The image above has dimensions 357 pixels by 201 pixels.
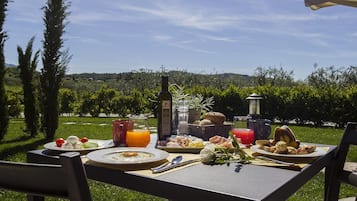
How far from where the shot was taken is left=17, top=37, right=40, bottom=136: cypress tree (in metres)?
6.74

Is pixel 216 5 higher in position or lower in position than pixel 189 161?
higher

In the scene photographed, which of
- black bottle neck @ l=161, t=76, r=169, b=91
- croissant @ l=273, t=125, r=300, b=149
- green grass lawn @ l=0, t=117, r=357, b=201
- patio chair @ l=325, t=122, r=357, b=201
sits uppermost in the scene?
black bottle neck @ l=161, t=76, r=169, b=91

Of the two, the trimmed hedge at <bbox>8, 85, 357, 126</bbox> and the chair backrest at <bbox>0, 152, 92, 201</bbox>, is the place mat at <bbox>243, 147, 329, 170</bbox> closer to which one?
the chair backrest at <bbox>0, 152, 92, 201</bbox>

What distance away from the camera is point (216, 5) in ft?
36.7

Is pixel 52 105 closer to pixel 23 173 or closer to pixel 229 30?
pixel 23 173

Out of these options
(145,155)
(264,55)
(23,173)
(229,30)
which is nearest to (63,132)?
(145,155)

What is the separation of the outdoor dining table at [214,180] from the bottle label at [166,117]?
1.92 feet

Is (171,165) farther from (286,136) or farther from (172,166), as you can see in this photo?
(286,136)

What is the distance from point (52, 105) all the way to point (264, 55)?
1584cm

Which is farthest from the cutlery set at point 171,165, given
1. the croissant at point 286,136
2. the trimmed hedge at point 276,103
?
the trimmed hedge at point 276,103

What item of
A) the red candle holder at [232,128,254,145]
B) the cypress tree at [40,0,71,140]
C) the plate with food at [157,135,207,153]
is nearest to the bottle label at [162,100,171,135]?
the plate with food at [157,135,207,153]

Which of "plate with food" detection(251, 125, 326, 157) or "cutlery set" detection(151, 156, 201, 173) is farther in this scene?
"plate with food" detection(251, 125, 326, 157)

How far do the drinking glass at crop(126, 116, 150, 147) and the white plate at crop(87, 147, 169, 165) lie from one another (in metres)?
0.22

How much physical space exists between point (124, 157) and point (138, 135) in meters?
0.35
